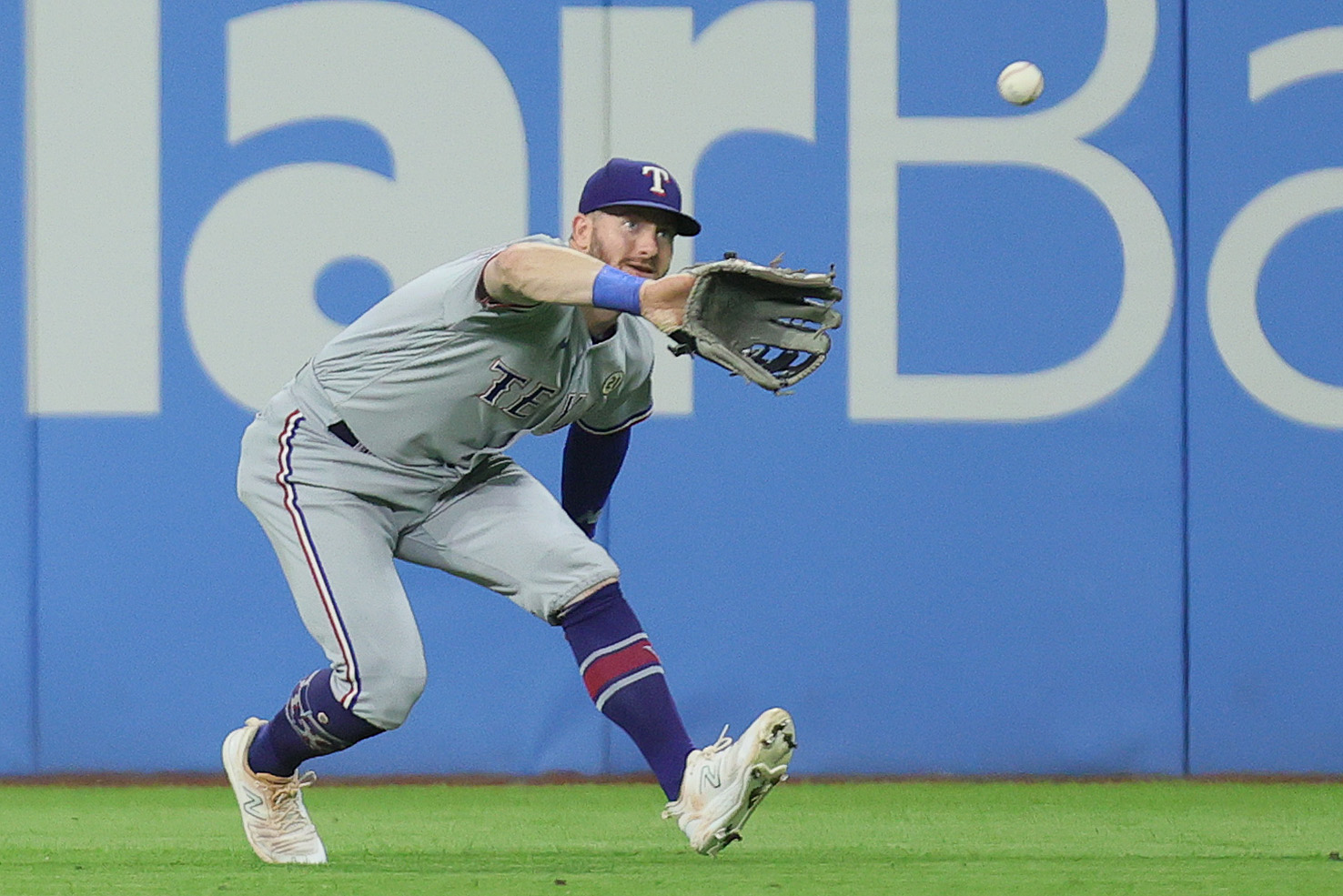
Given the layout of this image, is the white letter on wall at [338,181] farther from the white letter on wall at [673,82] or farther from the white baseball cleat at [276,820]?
the white baseball cleat at [276,820]

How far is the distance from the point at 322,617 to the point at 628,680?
653 mm

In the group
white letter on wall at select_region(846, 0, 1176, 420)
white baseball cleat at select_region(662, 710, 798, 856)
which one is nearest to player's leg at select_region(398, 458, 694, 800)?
white baseball cleat at select_region(662, 710, 798, 856)

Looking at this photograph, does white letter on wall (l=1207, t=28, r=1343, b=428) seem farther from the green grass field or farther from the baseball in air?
the green grass field

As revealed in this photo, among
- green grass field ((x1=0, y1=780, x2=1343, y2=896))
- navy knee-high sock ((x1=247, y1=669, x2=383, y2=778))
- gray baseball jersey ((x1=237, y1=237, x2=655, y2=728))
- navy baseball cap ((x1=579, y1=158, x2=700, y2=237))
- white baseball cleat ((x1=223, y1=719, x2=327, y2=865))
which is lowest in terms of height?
green grass field ((x1=0, y1=780, x2=1343, y2=896))

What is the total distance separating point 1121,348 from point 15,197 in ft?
11.6

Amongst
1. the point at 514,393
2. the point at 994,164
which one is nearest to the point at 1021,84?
the point at 994,164

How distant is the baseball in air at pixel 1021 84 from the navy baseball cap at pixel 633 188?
2.23 metres

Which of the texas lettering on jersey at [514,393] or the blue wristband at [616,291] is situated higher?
the blue wristband at [616,291]

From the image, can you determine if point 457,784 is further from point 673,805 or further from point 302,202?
point 673,805

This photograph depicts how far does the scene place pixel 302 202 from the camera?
19.4 feet

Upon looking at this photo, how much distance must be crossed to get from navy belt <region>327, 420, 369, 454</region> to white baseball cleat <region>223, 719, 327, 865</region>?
759 millimetres

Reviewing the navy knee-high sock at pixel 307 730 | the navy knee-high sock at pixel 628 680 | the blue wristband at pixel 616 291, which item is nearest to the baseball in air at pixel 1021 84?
the navy knee-high sock at pixel 628 680

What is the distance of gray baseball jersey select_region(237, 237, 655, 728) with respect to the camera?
12.0ft

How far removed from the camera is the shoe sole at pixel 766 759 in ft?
10.7
